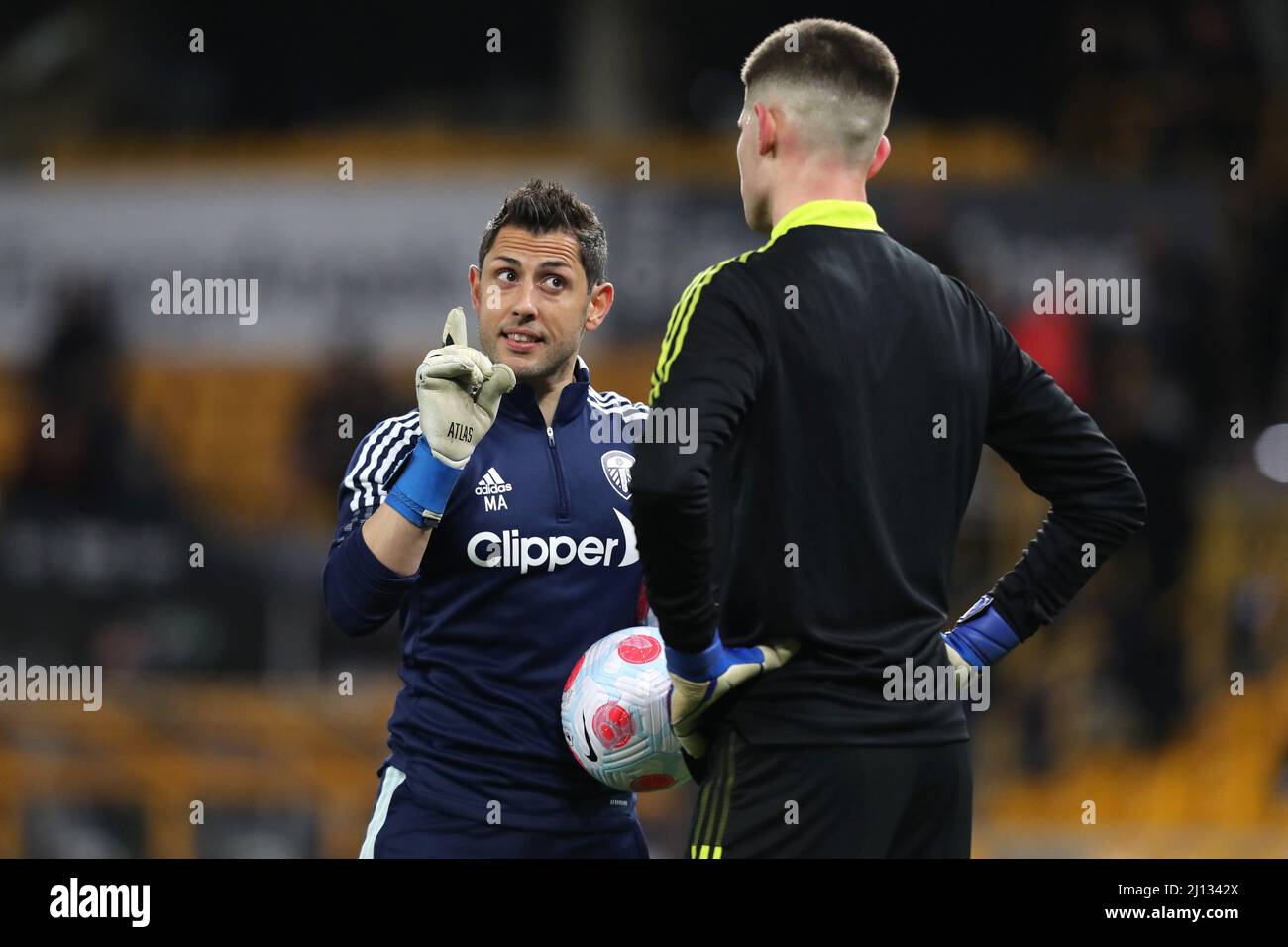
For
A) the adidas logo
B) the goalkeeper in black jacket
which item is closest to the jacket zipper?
the adidas logo

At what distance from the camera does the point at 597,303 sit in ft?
14.2

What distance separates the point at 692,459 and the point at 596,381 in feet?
25.6

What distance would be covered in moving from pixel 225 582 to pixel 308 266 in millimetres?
2535

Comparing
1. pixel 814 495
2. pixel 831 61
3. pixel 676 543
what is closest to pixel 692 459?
pixel 676 543

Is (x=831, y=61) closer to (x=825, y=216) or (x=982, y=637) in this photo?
(x=825, y=216)

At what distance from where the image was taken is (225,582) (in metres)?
10.5

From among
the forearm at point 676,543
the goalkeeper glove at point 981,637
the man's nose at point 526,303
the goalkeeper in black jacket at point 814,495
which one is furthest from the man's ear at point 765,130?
the goalkeeper glove at point 981,637

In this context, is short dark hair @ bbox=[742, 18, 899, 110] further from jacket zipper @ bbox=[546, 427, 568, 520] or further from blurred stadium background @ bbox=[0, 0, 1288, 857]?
blurred stadium background @ bbox=[0, 0, 1288, 857]

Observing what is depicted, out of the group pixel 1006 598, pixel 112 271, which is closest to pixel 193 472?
pixel 112 271

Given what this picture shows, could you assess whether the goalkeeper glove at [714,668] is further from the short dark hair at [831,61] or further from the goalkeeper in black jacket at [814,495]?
the short dark hair at [831,61]

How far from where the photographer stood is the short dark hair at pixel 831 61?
3.33 meters

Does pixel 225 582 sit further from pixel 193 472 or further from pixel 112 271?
pixel 112 271

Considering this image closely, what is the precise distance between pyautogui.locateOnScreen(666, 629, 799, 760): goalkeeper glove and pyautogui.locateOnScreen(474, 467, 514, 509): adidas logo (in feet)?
2.97

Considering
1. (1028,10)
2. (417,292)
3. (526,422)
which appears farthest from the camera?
(1028,10)
